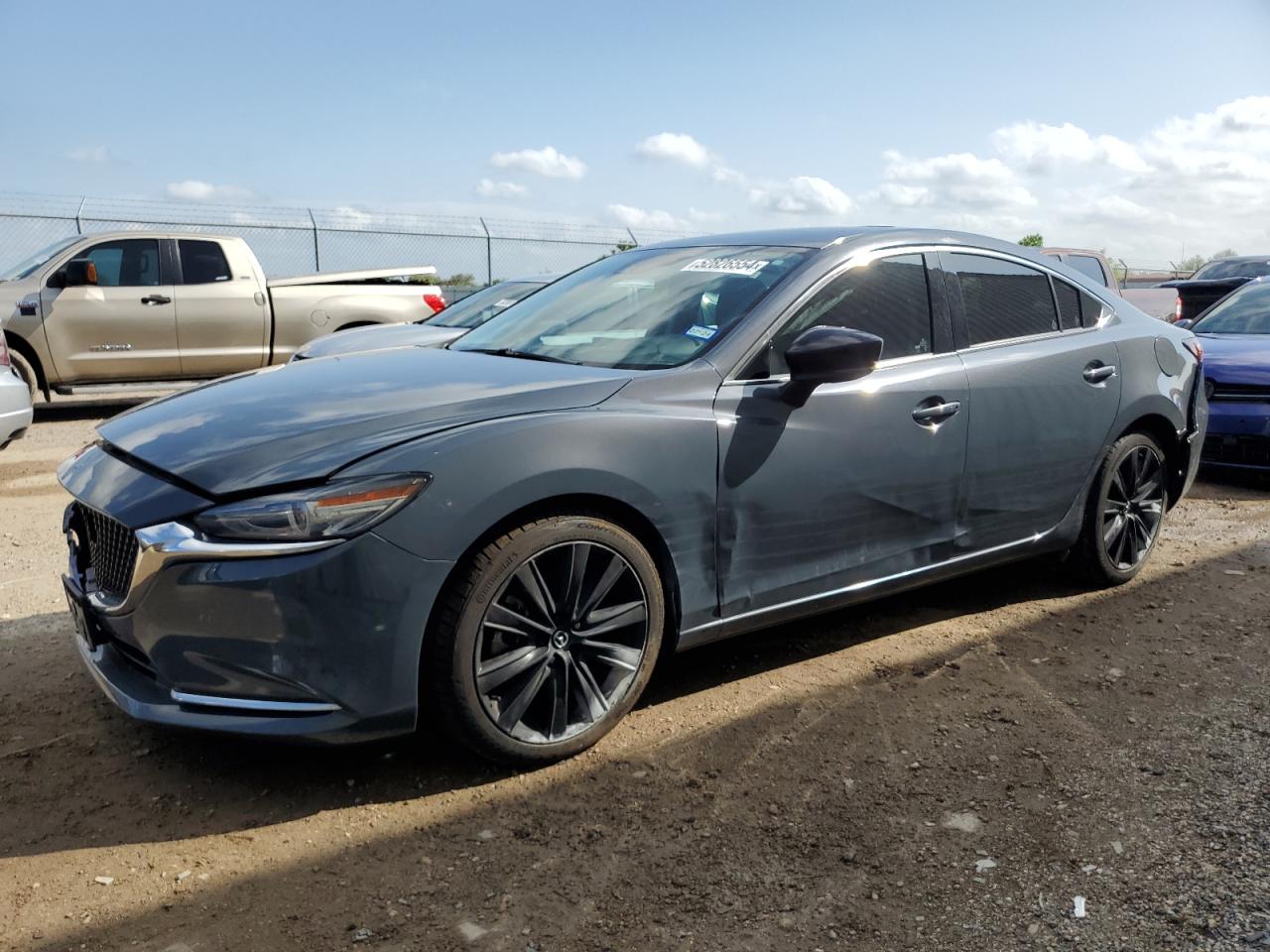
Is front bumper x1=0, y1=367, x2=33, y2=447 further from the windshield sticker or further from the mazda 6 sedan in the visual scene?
the windshield sticker

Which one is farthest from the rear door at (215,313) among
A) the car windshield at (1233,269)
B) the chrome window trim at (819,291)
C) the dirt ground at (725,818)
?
the car windshield at (1233,269)

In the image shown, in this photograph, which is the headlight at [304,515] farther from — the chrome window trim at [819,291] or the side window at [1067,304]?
the side window at [1067,304]

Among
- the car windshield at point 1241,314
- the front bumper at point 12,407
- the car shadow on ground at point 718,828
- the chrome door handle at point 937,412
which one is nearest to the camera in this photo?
the car shadow on ground at point 718,828

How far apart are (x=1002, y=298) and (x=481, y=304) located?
574 cm

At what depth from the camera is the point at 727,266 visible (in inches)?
154

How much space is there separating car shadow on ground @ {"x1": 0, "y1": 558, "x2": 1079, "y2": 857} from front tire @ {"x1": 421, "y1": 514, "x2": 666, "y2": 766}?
0.23 meters

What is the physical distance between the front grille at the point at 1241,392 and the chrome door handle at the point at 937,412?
4.37 metres

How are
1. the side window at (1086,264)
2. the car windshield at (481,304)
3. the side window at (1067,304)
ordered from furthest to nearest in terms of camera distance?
the side window at (1086,264), the car windshield at (481,304), the side window at (1067,304)

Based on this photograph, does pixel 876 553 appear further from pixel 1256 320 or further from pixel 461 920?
pixel 1256 320

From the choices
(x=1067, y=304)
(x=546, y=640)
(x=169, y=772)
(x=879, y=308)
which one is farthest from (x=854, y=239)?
(x=169, y=772)

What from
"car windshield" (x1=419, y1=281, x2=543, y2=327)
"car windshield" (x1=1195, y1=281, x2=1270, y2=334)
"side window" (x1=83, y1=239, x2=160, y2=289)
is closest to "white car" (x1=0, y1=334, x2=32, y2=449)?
"car windshield" (x1=419, y1=281, x2=543, y2=327)

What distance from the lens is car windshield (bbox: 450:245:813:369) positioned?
11.7 feet

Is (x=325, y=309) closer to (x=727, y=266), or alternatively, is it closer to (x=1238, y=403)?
(x=727, y=266)

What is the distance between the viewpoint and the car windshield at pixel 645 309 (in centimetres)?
357
